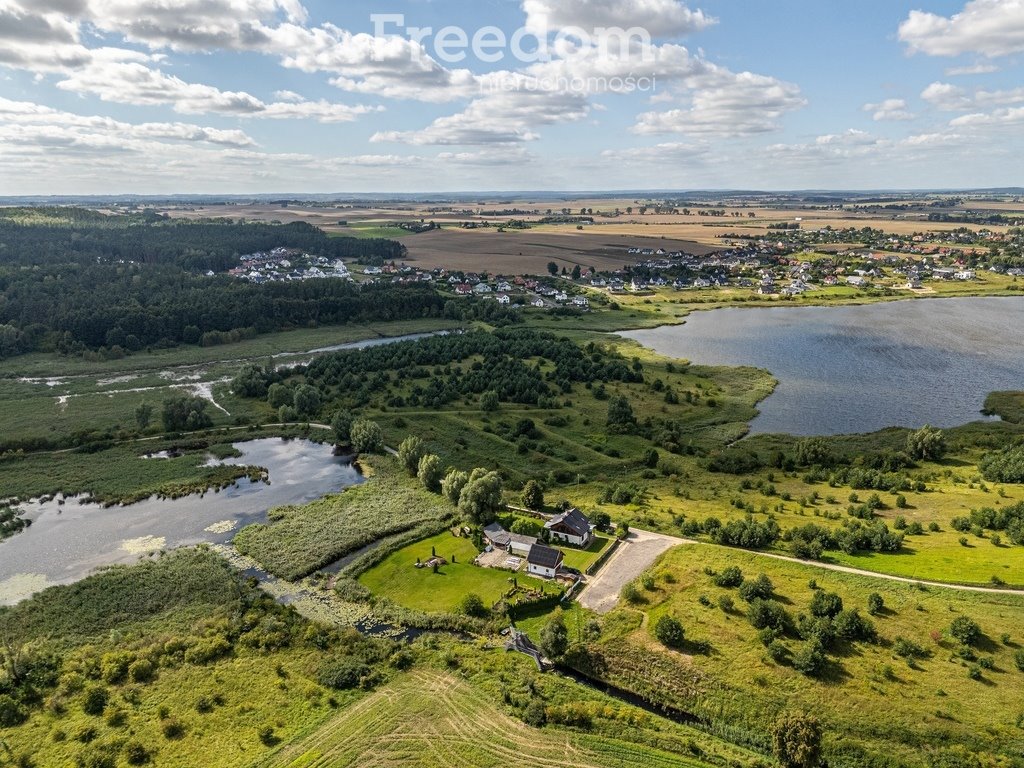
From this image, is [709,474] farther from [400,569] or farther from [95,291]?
[95,291]

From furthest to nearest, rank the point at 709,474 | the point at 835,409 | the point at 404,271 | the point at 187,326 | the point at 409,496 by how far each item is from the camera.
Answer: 1. the point at 404,271
2. the point at 187,326
3. the point at 835,409
4. the point at 709,474
5. the point at 409,496

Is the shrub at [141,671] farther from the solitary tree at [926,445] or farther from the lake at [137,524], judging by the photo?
the solitary tree at [926,445]

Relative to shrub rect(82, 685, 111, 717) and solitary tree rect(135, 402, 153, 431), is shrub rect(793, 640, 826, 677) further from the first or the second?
solitary tree rect(135, 402, 153, 431)

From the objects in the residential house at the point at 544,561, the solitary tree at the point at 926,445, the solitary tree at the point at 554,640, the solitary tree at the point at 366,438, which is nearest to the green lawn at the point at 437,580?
the residential house at the point at 544,561

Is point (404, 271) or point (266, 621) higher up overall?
point (404, 271)

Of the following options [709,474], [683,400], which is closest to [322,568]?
[709,474]

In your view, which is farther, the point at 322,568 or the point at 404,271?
the point at 404,271

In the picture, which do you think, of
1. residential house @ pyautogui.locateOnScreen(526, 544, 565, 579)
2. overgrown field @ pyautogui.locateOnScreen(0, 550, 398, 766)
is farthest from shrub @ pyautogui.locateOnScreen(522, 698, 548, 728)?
residential house @ pyautogui.locateOnScreen(526, 544, 565, 579)
